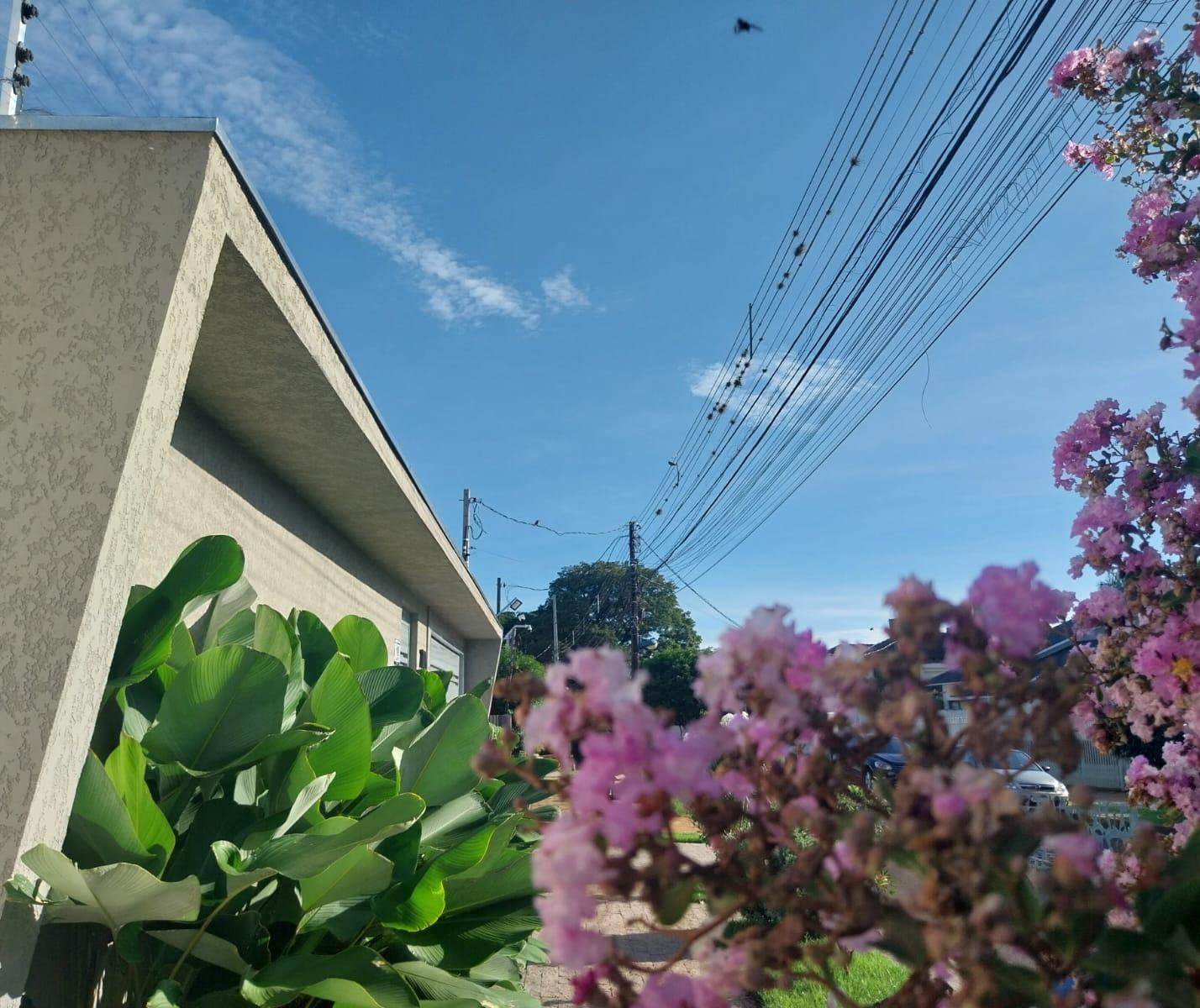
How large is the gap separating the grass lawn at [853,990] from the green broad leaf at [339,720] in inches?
90.9

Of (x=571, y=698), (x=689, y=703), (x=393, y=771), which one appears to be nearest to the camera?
(x=571, y=698)

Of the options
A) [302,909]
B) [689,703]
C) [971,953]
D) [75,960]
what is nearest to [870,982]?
[302,909]

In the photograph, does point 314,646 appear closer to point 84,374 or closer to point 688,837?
point 84,374

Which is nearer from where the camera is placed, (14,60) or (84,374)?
(84,374)

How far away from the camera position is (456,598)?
1188cm

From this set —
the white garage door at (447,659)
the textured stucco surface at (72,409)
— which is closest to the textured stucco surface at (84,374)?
the textured stucco surface at (72,409)

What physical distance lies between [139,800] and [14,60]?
281 cm

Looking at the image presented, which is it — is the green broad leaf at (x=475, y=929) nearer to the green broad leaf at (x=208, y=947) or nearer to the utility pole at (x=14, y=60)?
the green broad leaf at (x=208, y=947)

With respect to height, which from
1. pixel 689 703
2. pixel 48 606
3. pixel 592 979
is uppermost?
pixel 689 703

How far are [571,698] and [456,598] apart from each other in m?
11.2

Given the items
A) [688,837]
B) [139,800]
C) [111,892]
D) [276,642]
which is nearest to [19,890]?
[111,892]

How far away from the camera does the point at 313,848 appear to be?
86.8 inches

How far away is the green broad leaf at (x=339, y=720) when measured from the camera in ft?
9.17

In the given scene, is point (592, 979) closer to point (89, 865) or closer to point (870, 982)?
point (89, 865)
